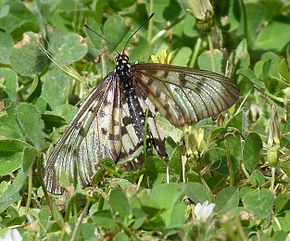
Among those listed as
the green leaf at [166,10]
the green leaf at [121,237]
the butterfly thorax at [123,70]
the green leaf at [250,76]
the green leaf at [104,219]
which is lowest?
the green leaf at [121,237]

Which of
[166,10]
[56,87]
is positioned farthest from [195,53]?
[56,87]

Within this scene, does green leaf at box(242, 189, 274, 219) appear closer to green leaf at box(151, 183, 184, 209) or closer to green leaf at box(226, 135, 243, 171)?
green leaf at box(151, 183, 184, 209)

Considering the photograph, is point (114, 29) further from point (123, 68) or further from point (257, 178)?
point (257, 178)

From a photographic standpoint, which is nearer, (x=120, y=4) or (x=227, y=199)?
(x=227, y=199)

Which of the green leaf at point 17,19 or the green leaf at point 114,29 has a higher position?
the green leaf at point 17,19

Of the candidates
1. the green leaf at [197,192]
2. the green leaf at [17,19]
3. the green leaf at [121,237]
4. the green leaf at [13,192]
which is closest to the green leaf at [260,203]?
the green leaf at [197,192]

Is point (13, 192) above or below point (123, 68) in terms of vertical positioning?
below

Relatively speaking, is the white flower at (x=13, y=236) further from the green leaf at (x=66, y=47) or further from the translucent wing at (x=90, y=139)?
the green leaf at (x=66, y=47)

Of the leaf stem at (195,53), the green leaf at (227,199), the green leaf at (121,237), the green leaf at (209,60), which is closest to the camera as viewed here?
the green leaf at (121,237)
